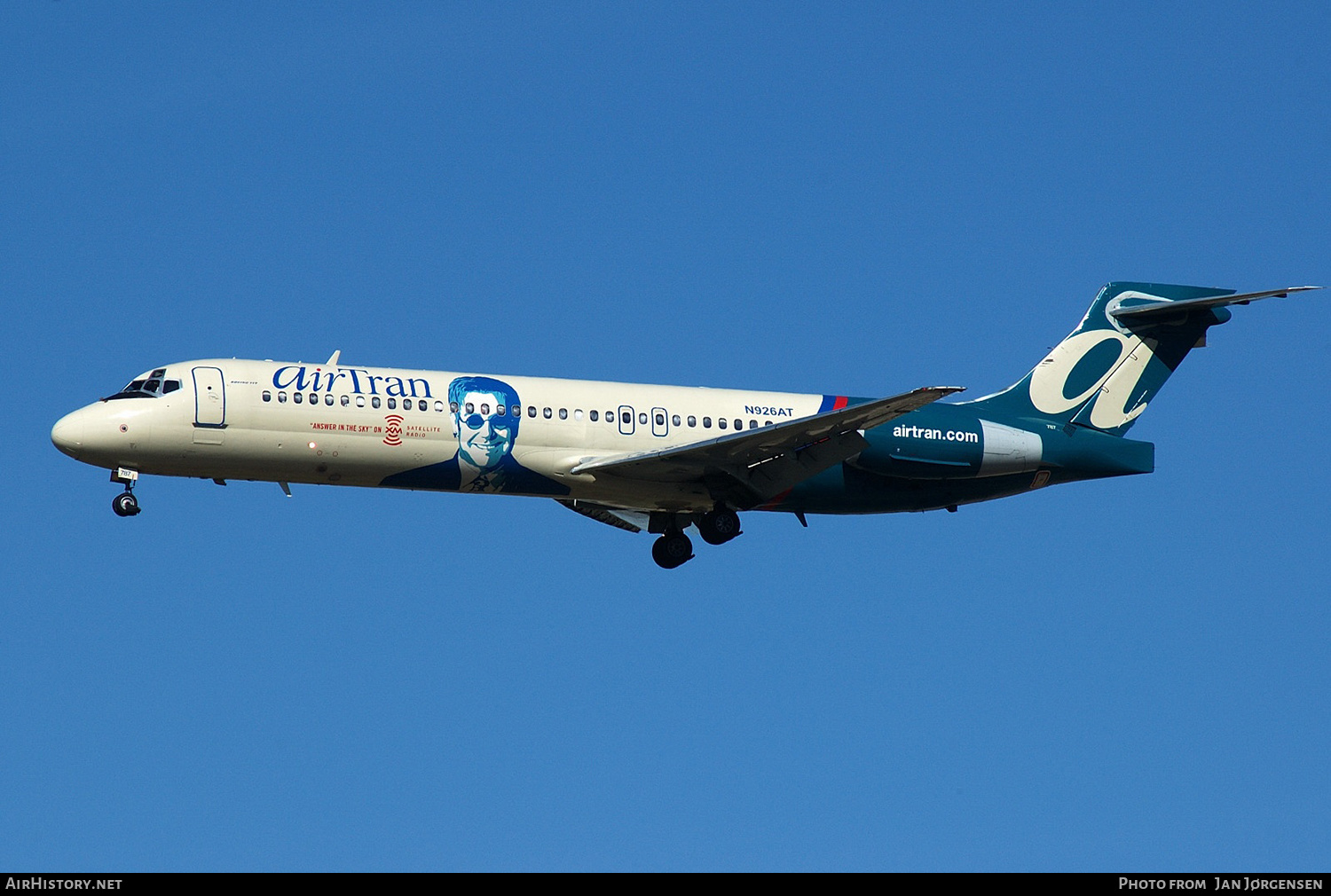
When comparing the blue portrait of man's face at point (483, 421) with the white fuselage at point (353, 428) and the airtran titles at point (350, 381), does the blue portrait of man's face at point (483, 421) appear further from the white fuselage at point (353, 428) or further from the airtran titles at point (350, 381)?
the airtran titles at point (350, 381)

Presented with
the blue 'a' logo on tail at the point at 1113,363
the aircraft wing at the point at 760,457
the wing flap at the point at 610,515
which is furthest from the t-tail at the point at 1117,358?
the wing flap at the point at 610,515

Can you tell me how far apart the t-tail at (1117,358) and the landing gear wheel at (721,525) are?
6241mm

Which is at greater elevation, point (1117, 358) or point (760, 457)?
point (1117, 358)

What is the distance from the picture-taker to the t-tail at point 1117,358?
38.3 meters

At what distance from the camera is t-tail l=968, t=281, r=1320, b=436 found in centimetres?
3834

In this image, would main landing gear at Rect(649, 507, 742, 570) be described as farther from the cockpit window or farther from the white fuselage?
the cockpit window

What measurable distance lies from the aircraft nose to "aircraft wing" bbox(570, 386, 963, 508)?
31.4 ft

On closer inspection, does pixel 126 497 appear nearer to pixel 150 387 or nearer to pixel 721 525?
pixel 150 387

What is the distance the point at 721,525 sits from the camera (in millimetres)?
36094

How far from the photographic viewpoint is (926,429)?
3644 cm

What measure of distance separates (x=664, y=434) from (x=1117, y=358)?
11055 mm

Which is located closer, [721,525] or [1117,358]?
[721,525]

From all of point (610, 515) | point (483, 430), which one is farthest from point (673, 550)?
point (483, 430)
